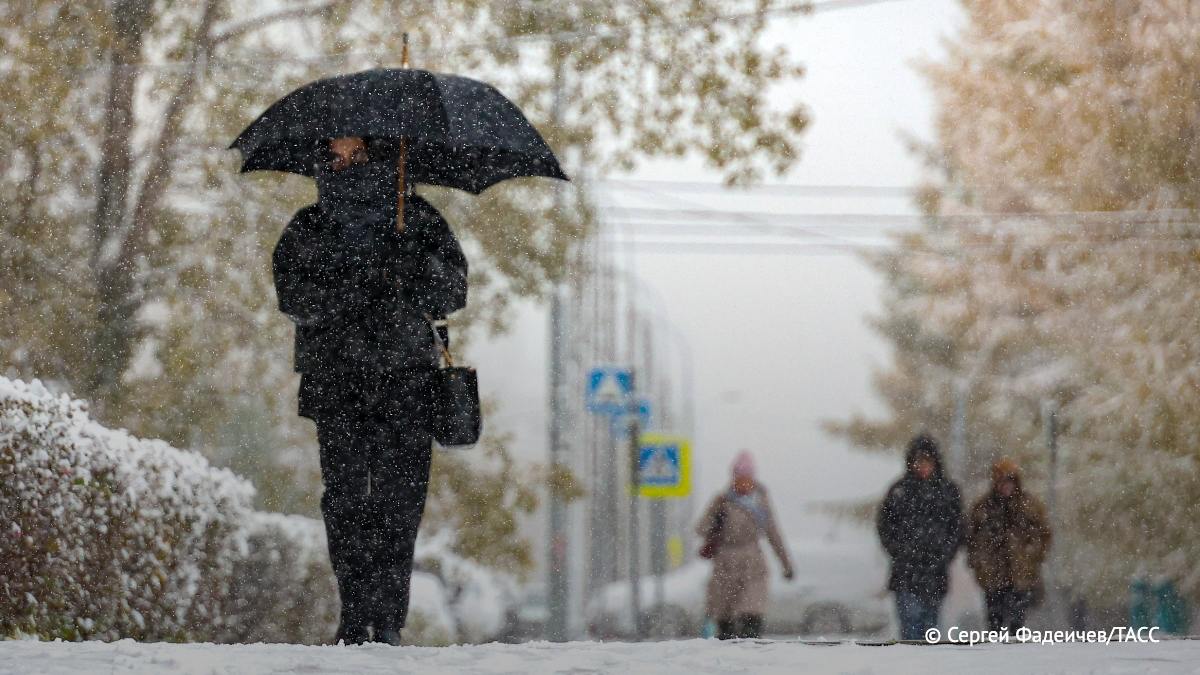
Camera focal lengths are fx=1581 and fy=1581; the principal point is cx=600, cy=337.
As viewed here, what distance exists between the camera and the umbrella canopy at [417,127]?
17.8 ft

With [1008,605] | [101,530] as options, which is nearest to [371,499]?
[101,530]

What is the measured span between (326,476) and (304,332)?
1.56ft

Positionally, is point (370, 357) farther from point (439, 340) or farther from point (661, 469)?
point (661, 469)

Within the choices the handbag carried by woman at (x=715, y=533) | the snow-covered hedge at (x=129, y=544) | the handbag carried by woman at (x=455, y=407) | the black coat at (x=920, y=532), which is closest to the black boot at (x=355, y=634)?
the handbag carried by woman at (x=455, y=407)

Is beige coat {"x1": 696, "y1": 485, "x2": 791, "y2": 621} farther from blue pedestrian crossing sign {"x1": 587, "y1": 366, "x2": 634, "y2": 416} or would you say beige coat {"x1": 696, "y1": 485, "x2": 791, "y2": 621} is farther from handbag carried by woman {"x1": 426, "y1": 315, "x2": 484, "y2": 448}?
blue pedestrian crossing sign {"x1": 587, "y1": 366, "x2": 634, "y2": 416}

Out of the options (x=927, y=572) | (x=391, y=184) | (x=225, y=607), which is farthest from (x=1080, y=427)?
(x=391, y=184)

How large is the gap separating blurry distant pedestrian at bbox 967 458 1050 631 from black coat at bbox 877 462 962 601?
26 cm

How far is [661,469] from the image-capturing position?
1709 cm

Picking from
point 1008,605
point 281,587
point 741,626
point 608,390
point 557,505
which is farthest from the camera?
point 608,390

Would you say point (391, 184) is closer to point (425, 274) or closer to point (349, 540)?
point (425, 274)

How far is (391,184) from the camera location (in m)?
5.27

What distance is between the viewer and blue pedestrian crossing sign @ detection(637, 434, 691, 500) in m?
16.9

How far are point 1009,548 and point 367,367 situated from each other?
214 inches

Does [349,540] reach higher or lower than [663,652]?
higher
